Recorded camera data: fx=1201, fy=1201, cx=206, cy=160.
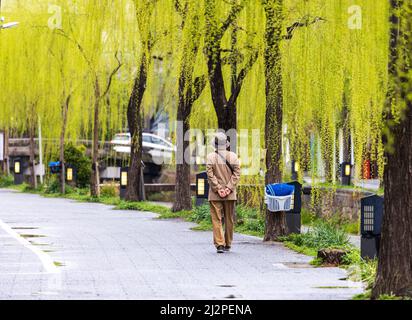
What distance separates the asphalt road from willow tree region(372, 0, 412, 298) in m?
0.78

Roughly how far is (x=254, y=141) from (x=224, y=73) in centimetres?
199

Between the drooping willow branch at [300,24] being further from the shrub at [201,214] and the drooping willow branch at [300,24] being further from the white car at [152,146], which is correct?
the white car at [152,146]

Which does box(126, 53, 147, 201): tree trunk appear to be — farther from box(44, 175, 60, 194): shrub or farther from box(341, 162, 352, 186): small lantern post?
box(341, 162, 352, 186): small lantern post

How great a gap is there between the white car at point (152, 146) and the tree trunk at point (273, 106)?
34903mm

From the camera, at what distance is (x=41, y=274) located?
48.9ft

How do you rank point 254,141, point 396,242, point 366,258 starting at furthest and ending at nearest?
point 254,141, point 366,258, point 396,242

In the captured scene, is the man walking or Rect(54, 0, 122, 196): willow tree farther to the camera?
Rect(54, 0, 122, 196): willow tree

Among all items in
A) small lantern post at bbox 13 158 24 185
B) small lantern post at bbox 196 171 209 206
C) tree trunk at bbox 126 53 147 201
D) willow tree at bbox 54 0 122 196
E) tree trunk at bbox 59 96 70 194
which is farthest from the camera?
small lantern post at bbox 13 158 24 185

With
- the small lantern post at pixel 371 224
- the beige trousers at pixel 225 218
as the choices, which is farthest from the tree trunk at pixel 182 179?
the small lantern post at pixel 371 224

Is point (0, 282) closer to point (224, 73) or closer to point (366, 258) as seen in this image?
point (366, 258)

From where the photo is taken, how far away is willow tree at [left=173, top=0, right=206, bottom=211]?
21.0 metres

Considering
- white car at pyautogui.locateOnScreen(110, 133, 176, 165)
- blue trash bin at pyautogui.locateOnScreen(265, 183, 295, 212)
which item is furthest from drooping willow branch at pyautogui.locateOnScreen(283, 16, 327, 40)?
white car at pyautogui.locateOnScreen(110, 133, 176, 165)

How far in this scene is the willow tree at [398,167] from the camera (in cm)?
1144

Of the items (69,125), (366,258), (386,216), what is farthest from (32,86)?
(386,216)
